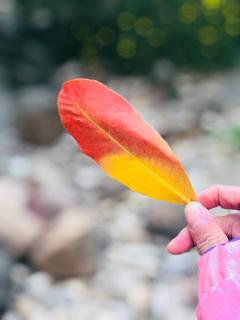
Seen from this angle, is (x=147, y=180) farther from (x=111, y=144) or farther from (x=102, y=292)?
(x=102, y=292)

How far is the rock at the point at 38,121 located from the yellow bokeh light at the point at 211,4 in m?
1.52

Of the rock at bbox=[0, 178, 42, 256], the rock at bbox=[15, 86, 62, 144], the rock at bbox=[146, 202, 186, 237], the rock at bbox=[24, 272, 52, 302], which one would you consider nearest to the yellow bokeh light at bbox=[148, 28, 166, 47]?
the rock at bbox=[15, 86, 62, 144]

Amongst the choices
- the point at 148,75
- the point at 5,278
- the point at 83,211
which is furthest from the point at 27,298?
the point at 148,75

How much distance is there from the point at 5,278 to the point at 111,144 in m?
1.94

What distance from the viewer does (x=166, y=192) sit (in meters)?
1.06

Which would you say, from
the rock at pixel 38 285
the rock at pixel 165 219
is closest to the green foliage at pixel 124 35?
the rock at pixel 165 219

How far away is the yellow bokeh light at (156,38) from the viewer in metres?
5.45

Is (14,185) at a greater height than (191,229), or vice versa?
(14,185)

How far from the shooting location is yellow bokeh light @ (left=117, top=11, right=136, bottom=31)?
5.51 meters

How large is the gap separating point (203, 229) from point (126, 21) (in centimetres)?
471

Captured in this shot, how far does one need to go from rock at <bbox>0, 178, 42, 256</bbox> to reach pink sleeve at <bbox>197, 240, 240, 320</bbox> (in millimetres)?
2166

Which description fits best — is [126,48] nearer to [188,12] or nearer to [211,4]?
[188,12]

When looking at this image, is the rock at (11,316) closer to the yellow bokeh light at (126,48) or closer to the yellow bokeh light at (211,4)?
the yellow bokeh light at (126,48)

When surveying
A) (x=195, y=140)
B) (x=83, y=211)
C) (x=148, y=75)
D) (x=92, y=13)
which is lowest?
(x=83, y=211)
